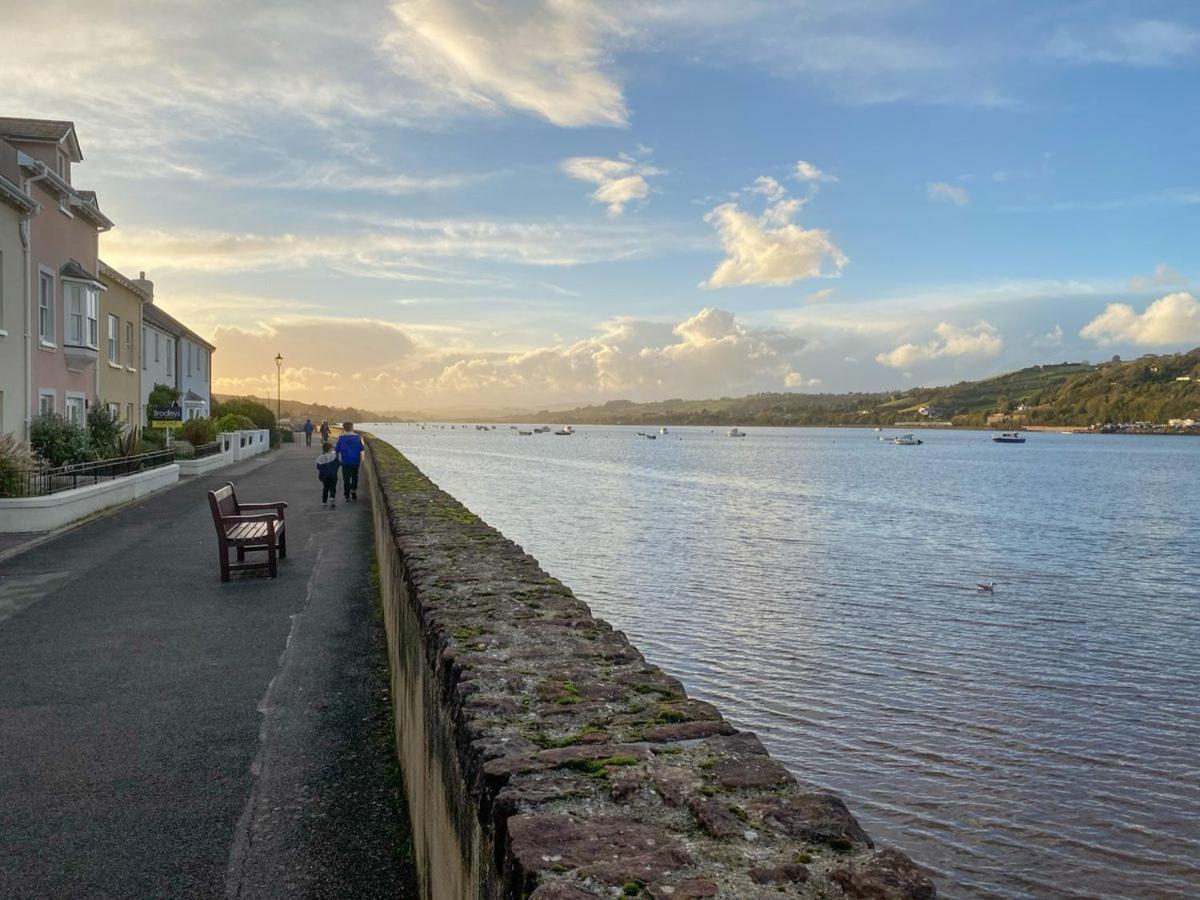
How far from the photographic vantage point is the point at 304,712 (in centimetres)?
634

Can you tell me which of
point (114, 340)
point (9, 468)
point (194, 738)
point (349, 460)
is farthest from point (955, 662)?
point (114, 340)

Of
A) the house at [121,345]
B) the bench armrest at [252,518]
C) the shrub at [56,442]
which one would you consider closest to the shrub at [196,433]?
the house at [121,345]

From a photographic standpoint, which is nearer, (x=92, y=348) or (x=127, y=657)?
(x=127, y=657)

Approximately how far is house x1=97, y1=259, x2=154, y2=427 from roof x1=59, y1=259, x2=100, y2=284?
8.01 ft

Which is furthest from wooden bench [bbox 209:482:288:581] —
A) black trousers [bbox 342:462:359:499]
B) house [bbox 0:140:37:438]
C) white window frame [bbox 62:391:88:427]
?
white window frame [bbox 62:391:88:427]

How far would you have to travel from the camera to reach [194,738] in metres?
5.81

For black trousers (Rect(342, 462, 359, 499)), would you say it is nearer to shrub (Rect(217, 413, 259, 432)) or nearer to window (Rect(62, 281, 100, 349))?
window (Rect(62, 281, 100, 349))

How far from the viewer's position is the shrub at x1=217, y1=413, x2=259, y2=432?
1686 inches

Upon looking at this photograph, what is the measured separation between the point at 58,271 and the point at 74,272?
471mm

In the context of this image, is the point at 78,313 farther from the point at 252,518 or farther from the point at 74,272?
the point at 252,518

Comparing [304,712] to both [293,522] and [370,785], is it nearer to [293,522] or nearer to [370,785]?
[370,785]

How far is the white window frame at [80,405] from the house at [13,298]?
271 cm

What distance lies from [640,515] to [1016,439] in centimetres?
15738

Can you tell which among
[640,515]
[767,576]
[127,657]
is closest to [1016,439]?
[640,515]
